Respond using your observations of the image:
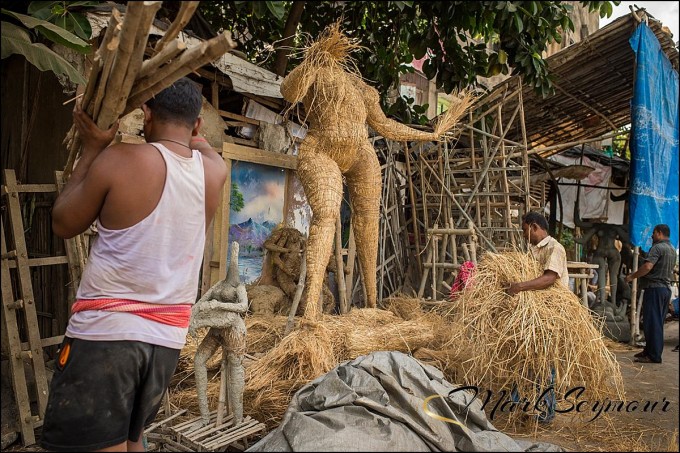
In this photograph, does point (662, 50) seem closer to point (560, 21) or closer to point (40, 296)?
point (560, 21)

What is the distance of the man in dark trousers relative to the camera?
6.06 metres

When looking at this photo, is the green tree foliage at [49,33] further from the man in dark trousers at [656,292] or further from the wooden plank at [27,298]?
the man in dark trousers at [656,292]

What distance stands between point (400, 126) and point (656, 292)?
394 centimetres

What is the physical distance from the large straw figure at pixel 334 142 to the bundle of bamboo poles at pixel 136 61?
7.63 feet

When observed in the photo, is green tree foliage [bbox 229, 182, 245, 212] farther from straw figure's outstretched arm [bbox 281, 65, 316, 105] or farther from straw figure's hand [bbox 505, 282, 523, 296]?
straw figure's hand [bbox 505, 282, 523, 296]

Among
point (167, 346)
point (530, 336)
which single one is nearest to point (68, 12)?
point (167, 346)

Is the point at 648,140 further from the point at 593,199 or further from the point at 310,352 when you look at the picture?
the point at 310,352

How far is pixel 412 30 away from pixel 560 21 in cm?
165

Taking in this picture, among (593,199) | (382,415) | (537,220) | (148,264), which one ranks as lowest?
(382,415)

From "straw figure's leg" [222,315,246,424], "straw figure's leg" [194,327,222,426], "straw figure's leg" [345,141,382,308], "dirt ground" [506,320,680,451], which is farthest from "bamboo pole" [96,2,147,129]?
"dirt ground" [506,320,680,451]

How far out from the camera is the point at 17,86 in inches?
188

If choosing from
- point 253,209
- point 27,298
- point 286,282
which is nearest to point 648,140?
point 286,282

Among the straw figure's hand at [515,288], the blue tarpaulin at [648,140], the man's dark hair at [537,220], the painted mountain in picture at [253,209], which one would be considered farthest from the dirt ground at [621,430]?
the blue tarpaulin at [648,140]

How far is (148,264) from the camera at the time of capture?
5.69 feet
